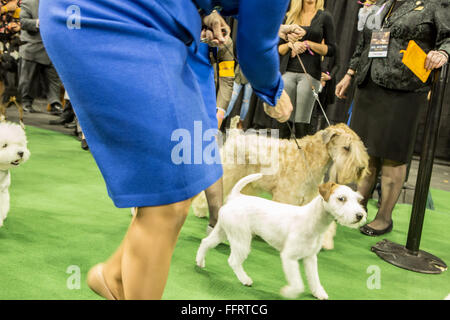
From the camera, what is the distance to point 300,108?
373cm

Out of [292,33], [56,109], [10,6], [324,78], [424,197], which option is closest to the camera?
[292,33]

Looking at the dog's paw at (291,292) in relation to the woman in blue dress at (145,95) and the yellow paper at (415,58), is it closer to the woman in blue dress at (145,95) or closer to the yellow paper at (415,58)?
the woman in blue dress at (145,95)

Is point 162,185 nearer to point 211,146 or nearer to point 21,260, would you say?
point 211,146

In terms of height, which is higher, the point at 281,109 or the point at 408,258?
the point at 281,109

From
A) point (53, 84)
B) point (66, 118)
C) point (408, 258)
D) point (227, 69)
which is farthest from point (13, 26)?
point (408, 258)

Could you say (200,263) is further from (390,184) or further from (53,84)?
(53,84)

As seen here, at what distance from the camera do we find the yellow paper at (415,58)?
2.73 m

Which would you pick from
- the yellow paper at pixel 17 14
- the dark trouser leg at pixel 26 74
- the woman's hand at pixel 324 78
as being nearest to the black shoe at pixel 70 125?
the dark trouser leg at pixel 26 74

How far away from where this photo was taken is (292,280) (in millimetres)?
2051

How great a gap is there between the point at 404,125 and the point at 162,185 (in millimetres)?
2882

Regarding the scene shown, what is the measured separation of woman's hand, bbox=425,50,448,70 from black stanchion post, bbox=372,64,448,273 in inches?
1.7

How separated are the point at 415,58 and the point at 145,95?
2.37 m

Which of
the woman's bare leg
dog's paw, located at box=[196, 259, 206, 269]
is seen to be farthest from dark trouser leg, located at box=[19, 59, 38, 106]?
the woman's bare leg
